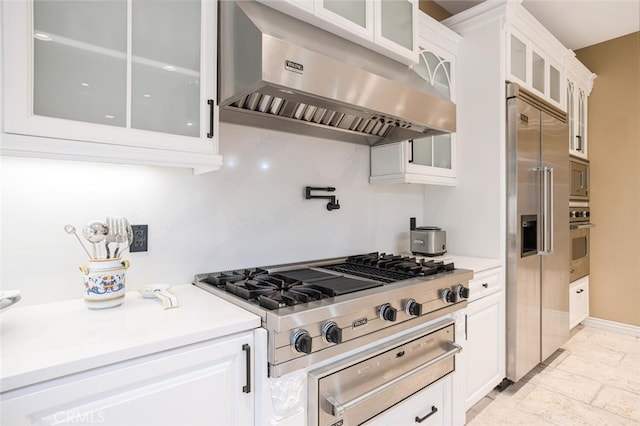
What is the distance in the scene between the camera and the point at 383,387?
133 centimetres

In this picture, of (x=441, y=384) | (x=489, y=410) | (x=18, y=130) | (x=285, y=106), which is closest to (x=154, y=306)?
(x=18, y=130)

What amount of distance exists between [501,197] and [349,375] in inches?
66.4

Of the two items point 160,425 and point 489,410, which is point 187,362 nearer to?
point 160,425

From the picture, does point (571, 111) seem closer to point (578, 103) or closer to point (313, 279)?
point (578, 103)

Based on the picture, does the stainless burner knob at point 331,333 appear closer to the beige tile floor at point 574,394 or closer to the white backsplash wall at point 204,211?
the white backsplash wall at point 204,211

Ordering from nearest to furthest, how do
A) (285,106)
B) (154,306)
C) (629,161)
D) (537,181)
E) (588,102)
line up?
1. (154,306)
2. (285,106)
3. (537,181)
4. (629,161)
5. (588,102)

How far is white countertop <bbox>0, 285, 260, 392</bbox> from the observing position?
77cm

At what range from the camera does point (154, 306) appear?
1197mm

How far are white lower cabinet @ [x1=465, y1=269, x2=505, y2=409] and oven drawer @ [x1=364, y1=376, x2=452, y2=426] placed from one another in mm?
347

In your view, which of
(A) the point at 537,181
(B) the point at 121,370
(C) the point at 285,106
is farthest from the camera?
(A) the point at 537,181

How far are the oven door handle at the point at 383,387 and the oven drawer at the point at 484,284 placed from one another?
399 mm

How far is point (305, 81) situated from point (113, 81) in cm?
63

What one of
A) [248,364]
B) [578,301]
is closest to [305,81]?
[248,364]

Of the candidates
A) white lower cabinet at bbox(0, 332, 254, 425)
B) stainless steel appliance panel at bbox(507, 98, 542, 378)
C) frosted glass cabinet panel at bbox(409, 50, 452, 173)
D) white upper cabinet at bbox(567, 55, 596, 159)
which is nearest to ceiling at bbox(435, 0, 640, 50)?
white upper cabinet at bbox(567, 55, 596, 159)
